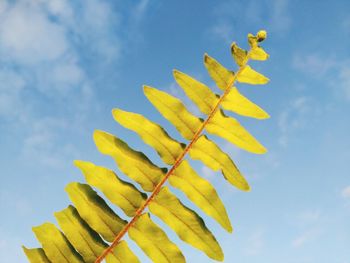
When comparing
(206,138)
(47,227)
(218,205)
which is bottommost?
(218,205)

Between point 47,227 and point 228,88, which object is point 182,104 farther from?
point 47,227

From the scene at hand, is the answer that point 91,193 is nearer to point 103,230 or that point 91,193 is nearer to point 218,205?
point 103,230

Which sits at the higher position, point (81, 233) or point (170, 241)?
point (81, 233)

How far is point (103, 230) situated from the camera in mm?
3738

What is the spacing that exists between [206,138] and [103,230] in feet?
2.28

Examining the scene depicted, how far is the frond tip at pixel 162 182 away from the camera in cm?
366

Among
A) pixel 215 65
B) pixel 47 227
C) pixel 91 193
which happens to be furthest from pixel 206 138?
pixel 47 227

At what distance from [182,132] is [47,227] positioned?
84 cm

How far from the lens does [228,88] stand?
3.68 m

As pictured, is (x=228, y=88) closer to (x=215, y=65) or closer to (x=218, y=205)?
(x=215, y=65)

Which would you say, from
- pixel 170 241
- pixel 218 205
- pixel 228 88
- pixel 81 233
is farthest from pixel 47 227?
pixel 228 88

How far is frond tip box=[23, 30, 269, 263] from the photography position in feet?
12.0

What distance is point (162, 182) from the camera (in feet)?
12.1

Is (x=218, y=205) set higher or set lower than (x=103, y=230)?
lower
